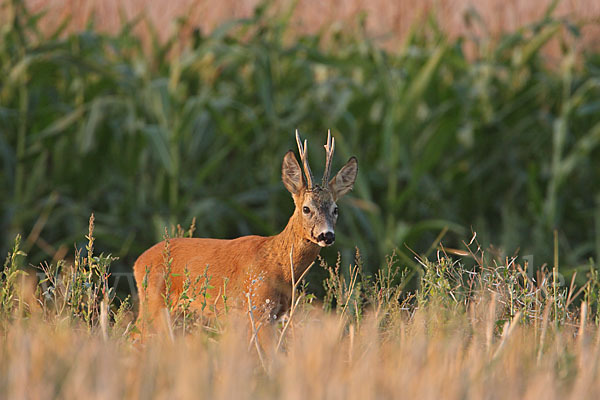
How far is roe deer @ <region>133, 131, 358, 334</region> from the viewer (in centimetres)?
310

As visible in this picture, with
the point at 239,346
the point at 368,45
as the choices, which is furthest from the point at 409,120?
the point at 239,346

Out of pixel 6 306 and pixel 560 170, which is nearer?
pixel 6 306

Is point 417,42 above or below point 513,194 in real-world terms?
above

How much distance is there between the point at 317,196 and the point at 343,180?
5.0 inches

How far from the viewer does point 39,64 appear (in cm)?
582

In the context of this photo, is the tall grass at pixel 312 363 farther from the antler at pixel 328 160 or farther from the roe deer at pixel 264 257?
the antler at pixel 328 160

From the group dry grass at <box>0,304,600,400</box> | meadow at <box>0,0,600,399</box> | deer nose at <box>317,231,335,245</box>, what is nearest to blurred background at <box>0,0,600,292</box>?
meadow at <box>0,0,600,399</box>

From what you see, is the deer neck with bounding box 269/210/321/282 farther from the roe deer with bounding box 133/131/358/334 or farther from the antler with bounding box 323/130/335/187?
the antler with bounding box 323/130/335/187

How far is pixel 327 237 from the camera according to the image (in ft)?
9.76

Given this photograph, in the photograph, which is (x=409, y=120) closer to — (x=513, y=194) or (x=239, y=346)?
(x=513, y=194)

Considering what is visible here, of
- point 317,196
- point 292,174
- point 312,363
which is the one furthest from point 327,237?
point 312,363

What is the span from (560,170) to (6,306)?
12.9ft

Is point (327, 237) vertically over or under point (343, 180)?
under

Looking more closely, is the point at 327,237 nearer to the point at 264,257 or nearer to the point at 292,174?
the point at 292,174
